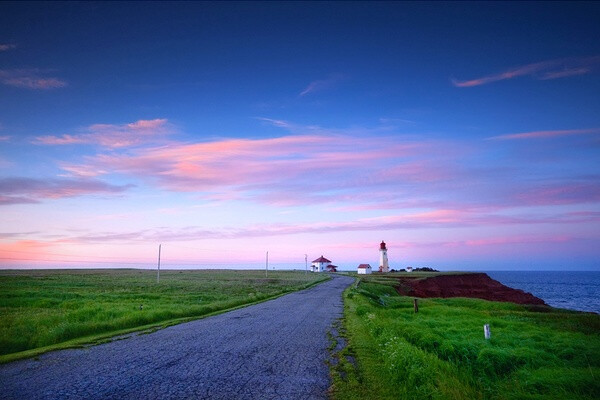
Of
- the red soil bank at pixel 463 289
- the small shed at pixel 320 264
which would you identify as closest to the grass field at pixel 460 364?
the red soil bank at pixel 463 289

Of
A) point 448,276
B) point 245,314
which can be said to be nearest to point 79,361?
point 245,314

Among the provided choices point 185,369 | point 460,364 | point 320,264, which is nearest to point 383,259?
point 320,264

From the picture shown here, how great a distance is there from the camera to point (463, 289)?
74625mm

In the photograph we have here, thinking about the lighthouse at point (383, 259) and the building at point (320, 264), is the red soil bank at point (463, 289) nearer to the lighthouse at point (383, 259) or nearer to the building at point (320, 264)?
the lighthouse at point (383, 259)

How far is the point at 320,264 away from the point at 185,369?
133m

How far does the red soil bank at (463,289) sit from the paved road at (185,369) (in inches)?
1950

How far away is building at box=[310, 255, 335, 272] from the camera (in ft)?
463

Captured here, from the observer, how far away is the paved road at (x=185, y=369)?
28.1 feet

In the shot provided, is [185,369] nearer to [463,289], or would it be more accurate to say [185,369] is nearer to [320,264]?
[463,289]

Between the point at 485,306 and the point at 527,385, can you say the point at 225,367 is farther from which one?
the point at 485,306

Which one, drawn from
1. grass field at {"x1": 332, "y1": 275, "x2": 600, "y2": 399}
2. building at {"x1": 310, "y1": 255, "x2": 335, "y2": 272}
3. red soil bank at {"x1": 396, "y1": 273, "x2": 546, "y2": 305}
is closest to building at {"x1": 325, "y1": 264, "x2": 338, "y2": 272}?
building at {"x1": 310, "y1": 255, "x2": 335, "y2": 272}

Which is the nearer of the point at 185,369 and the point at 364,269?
the point at 185,369

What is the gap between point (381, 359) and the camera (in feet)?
38.5

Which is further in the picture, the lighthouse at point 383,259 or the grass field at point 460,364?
the lighthouse at point 383,259
